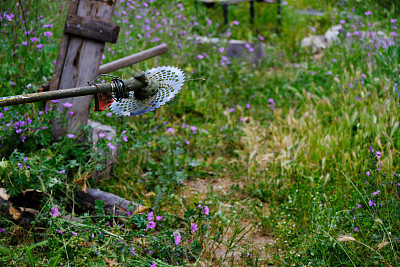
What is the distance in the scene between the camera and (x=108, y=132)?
3283 mm

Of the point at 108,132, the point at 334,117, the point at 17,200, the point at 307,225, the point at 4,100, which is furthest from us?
the point at 334,117

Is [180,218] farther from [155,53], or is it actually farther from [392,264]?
[155,53]

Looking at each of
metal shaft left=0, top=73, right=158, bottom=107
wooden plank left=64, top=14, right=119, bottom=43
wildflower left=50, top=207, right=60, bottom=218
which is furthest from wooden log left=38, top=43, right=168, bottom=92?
metal shaft left=0, top=73, right=158, bottom=107

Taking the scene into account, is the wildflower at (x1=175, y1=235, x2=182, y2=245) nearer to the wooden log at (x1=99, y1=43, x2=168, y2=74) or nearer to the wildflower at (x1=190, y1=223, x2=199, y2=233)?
the wildflower at (x1=190, y1=223, x2=199, y2=233)

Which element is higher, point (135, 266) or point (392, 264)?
point (392, 264)

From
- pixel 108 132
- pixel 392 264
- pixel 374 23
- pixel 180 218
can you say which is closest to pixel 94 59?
pixel 108 132

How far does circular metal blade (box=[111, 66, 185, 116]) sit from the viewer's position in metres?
1.50

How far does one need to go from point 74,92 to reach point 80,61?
1762 mm

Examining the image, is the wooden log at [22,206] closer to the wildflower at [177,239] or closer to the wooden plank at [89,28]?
the wildflower at [177,239]

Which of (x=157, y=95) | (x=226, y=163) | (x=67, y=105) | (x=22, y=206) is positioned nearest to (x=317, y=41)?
(x=226, y=163)

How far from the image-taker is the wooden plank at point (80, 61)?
9.49ft

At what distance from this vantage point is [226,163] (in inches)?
153

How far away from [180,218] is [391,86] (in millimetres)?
2654

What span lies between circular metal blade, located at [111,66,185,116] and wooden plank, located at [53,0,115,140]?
149 cm
